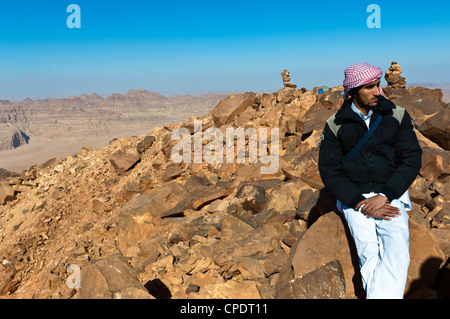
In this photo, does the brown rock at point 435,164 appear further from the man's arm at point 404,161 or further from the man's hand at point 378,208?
the man's hand at point 378,208

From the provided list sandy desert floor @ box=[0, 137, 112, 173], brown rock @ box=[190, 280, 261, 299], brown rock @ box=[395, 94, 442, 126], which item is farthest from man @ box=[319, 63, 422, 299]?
sandy desert floor @ box=[0, 137, 112, 173]

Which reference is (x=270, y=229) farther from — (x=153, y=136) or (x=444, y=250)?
(x=153, y=136)

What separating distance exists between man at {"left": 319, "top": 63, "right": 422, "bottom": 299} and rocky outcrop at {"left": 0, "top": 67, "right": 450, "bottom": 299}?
1.92ft

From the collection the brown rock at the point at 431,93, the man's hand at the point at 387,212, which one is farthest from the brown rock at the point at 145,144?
the man's hand at the point at 387,212

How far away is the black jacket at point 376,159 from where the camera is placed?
3504mm

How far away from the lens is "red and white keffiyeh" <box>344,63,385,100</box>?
11.4 ft

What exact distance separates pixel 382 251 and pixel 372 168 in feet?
2.81

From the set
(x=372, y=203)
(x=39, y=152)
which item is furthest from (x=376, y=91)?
(x=39, y=152)

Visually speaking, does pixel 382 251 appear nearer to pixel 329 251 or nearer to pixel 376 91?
pixel 329 251

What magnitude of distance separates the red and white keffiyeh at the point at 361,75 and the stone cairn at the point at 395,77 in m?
12.6

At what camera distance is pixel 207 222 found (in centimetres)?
696

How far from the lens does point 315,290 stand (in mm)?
3742

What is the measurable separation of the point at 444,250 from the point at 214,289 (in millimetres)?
2856
